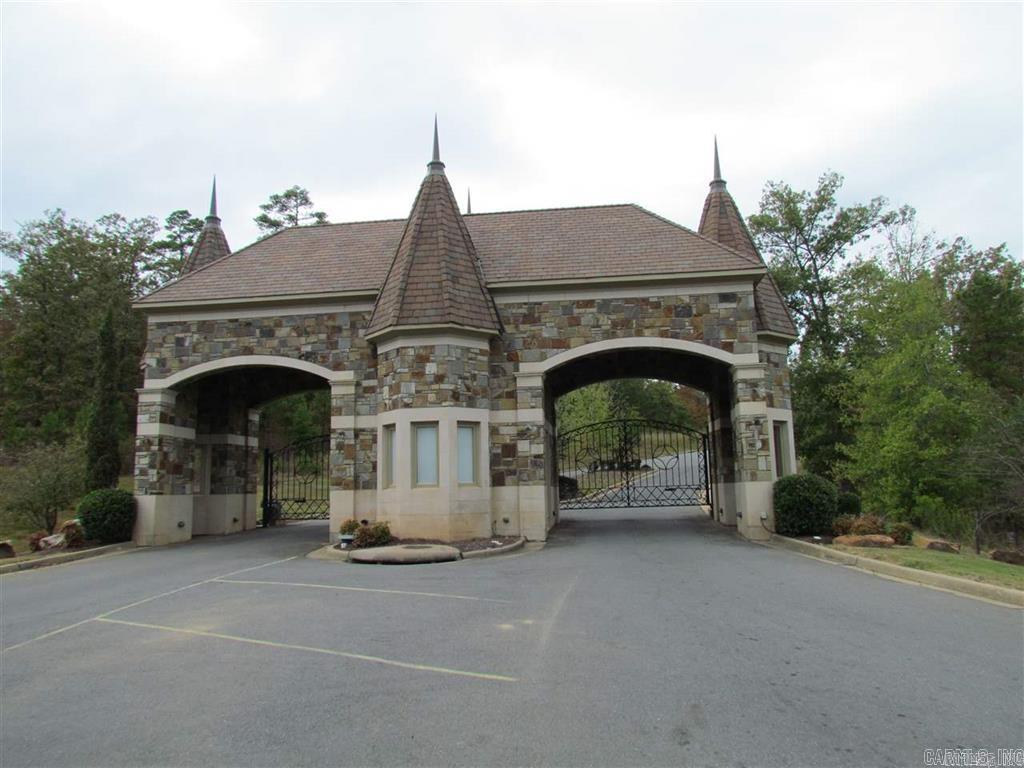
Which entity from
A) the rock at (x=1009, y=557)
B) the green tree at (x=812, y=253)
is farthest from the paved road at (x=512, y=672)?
the green tree at (x=812, y=253)

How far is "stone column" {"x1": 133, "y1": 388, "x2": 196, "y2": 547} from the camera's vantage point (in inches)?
667

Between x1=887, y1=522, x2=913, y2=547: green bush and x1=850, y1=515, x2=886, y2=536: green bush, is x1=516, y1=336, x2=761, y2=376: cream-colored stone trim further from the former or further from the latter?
x1=887, y1=522, x2=913, y2=547: green bush

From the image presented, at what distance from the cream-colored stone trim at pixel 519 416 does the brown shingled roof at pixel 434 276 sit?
1900mm

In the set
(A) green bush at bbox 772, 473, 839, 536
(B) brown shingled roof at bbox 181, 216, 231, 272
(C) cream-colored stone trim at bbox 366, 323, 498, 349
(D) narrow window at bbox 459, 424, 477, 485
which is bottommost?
(A) green bush at bbox 772, 473, 839, 536

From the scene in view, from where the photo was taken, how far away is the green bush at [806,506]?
14.5 meters

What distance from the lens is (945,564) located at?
1044 cm

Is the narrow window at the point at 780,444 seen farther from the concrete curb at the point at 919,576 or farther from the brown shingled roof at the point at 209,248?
the brown shingled roof at the point at 209,248

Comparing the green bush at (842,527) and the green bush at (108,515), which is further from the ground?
the green bush at (108,515)

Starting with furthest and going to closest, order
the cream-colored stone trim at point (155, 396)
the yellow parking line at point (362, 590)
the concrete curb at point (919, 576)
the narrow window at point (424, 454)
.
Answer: the cream-colored stone trim at point (155, 396) → the narrow window at point (424, 454) → the yellow parking line at point (362, 590) → the concrete curb at point (919, 576)

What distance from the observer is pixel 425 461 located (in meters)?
14.9

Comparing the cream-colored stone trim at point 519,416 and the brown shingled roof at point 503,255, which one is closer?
the cream-colored stone trim at point 519,416

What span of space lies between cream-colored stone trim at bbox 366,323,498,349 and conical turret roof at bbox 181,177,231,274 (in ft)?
29.1

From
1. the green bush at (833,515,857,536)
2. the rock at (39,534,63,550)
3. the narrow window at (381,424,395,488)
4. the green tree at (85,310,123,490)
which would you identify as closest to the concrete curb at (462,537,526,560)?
the narrow window at (381,424,395,488)

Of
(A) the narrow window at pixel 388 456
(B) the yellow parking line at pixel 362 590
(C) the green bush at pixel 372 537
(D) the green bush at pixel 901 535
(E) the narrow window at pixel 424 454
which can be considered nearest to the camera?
(B) the yellow parking line at pixel 362 590
